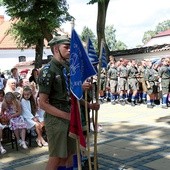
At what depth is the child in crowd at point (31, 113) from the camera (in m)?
7.27

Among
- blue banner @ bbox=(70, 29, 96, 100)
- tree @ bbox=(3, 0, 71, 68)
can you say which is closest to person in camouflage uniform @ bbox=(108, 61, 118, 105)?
tree @ bbox=(3, 0, 71, 68)

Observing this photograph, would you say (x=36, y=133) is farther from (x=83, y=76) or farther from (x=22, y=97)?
(x=83, y=76)

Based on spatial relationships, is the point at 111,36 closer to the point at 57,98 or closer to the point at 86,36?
the point at 86,36

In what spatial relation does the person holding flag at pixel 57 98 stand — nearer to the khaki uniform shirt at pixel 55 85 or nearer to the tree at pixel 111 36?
the khaki uniform shirt at pixel 55 85

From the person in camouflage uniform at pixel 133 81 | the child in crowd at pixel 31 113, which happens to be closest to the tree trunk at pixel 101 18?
the person in camouflage uniform at pixel 133 81

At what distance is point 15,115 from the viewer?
23.5 ft

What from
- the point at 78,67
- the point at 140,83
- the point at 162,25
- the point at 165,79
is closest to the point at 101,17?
the point at 140,83

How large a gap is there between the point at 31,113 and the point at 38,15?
645 inches

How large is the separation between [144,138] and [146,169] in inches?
85.4

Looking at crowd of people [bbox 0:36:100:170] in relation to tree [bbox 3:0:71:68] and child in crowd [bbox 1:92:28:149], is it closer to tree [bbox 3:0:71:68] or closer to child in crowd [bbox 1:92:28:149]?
child in crowd [bbox 1:92:28:149]

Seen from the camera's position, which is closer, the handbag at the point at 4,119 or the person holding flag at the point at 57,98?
the person holding flag at the point at 57,98

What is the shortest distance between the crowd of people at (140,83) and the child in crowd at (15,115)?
523 centimetres

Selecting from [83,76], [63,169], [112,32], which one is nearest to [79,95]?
[83,76]

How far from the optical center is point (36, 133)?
24.9ft
